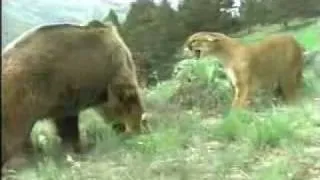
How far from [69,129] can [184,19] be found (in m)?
4.90

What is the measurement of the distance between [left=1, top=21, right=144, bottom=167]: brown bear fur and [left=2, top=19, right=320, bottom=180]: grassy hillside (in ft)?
0.50

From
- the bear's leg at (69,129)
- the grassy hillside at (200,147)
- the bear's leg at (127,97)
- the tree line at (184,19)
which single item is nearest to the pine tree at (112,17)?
the tree line at (184,19)

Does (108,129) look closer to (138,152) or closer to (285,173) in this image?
(138,152)

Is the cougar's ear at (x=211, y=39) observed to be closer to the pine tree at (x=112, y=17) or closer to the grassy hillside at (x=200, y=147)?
the grassy hillside at (x=200, y=147)

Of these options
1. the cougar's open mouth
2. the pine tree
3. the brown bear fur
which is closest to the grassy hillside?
the brown bear fur

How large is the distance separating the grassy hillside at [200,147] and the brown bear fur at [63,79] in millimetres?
152

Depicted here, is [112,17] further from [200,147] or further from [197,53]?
[200,147]

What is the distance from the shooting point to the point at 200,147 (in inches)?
158

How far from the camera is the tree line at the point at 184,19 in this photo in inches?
355

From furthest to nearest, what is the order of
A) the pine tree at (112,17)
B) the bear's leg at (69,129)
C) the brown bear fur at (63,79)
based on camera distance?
the pine tree at (112,17) < the bear's leg at (69,129) < the brown bear fur at (63,79)

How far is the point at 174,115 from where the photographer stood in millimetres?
4934

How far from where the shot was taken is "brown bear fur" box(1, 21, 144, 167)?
13.8 ft

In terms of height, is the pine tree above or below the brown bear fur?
above

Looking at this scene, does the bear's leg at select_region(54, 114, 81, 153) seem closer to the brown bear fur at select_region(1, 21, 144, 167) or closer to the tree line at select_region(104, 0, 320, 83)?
the brown bear fur at select_region(1, 21, 144, 167)
